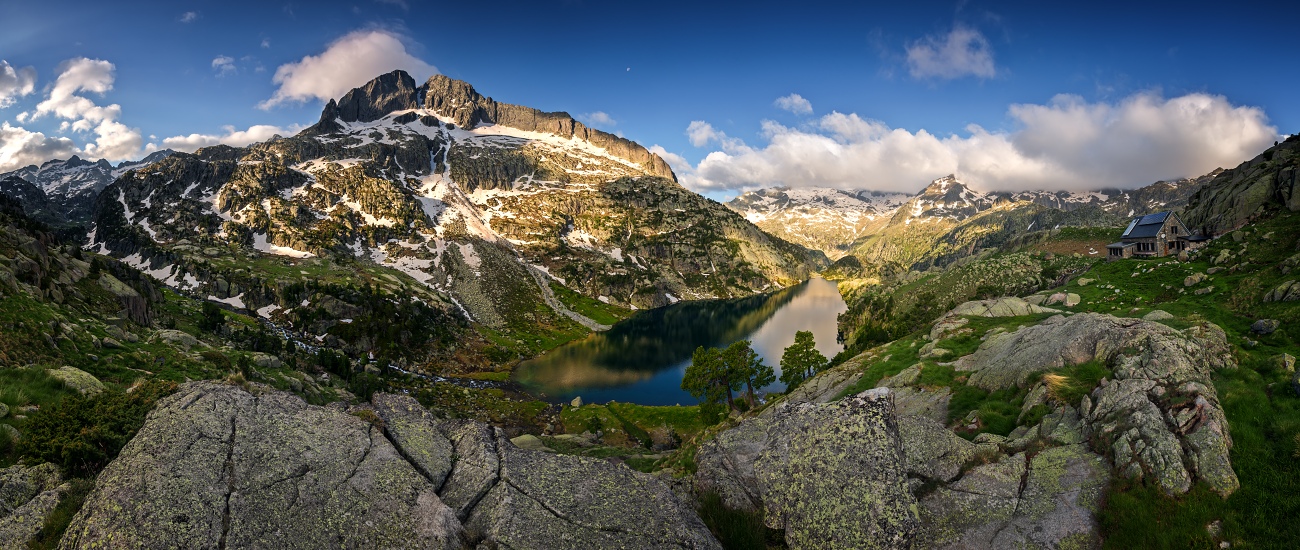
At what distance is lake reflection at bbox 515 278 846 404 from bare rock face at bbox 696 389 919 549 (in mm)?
77457

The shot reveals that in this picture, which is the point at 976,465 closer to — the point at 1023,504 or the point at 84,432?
the point at 1023,504

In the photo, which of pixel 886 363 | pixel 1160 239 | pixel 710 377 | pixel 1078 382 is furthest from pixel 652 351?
pixel 1078 382

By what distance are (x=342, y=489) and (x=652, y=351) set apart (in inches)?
4842

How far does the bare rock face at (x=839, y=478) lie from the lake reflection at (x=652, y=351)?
7746 cm

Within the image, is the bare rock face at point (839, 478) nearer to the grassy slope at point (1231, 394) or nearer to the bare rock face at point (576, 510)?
the bare rock face at point (576, 510)

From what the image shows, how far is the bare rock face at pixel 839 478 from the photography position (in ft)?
36.2

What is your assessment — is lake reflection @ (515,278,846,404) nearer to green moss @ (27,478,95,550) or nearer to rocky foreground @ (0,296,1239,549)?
rocky foreground @ (0,296,1239,549)

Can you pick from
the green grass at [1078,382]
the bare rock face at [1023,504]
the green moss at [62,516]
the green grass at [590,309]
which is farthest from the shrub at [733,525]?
the green grass at [590,309]

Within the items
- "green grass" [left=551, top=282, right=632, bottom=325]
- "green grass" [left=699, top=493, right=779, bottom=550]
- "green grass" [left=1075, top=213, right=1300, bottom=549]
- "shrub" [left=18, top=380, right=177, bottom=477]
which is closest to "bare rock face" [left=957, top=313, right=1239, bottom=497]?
"green grass" [left=1075, top=213, right=1300, bottom=549]

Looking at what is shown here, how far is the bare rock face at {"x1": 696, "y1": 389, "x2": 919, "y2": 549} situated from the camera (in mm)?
11047

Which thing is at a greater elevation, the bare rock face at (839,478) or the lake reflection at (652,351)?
the bare rock face at (839,478)

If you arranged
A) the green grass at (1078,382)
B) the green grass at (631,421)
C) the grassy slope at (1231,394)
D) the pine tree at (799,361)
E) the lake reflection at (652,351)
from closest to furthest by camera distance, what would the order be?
the grassy slope at (1231,394)
the green grass at (1078,382)
the green grass at (631,421)
the pine tree at (799,361)
the lake reflection at (652,351)

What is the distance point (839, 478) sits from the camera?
1153 cm

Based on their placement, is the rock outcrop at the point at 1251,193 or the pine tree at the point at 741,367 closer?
the rock outcrop at the point at 1251,193
